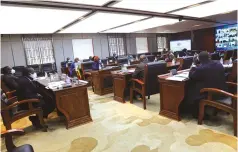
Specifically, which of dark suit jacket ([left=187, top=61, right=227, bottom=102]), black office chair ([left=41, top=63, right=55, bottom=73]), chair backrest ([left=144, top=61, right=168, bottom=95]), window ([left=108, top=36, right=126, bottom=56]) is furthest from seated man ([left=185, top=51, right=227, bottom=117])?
window ([left=108, top=36, right=126, bottom=56])

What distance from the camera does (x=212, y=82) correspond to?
8.20ft

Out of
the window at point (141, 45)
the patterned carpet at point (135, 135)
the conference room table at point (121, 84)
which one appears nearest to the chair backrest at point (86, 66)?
the conference room table at point (121, 84)

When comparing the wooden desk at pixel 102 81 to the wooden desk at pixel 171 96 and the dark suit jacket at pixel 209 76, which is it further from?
the dark suit jacket at pixel 209 76

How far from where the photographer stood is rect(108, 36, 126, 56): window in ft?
32.3

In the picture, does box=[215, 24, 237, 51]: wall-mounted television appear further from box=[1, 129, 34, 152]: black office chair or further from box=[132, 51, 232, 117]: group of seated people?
box=[1, 129, 34, 152]: black office chair

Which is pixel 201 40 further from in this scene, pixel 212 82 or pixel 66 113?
pixel 66 113

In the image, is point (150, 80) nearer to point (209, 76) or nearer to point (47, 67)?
point (209, 76)

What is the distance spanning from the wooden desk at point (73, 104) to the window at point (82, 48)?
6172 millimetres

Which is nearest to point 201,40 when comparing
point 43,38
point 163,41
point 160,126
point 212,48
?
point 212,48

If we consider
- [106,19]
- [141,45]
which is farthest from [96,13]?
[141,45]

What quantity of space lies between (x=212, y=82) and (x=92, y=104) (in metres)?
2.74

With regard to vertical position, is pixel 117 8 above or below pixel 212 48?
above

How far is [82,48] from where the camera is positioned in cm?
902

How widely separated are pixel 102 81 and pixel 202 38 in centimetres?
948
